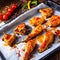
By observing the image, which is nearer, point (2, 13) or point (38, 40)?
point (38, 40)

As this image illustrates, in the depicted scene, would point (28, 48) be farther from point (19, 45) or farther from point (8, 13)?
point (8, 13)

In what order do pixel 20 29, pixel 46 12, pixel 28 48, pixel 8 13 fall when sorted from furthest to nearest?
pixel 8 13 → pixel 46 12 → pixel 20 29 → pixel 28 48

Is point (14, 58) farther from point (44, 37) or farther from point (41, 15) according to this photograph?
point (41, 15)

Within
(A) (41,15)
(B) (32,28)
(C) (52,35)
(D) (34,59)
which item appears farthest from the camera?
(A) (41,15)

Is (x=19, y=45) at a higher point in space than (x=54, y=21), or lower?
lower

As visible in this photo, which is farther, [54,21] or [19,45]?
[54,21]

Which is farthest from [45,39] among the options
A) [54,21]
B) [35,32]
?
[54,21]

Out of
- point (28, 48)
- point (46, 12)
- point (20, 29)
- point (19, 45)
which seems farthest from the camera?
point (46, 12)

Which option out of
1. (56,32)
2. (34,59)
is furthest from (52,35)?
(34,59)
